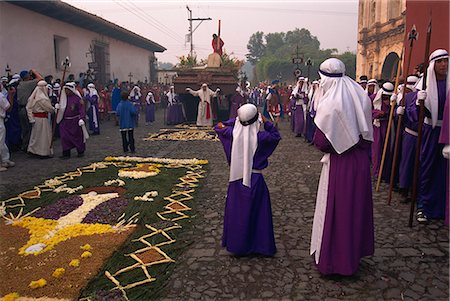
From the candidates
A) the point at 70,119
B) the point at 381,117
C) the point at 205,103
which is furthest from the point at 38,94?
the point at 205,103

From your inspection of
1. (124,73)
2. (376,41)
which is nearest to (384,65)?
(376,41)

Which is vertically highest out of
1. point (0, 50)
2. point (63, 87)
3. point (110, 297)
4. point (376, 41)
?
point (376, 41)

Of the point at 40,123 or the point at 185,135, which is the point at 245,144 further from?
the point at 185,135

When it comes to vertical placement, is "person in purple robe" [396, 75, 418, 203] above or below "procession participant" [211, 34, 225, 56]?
below

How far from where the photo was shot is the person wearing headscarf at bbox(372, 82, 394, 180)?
257 inches

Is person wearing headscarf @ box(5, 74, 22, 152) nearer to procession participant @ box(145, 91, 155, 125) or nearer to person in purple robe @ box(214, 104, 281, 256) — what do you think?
procession participant @ box(145, 91, 155, 125)

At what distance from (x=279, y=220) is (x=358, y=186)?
5.79ft

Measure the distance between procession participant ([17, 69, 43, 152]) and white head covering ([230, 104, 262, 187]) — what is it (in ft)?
25.7

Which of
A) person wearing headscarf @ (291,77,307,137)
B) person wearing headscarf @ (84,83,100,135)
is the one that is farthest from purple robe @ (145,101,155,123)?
person wearing headscarf @ (291,77,307,137)

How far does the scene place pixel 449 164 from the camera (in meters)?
4.64

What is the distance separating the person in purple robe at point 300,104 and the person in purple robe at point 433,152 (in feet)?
23.5

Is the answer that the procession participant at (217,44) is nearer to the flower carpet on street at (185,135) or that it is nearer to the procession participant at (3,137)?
the flower carpet on street at (185,135)

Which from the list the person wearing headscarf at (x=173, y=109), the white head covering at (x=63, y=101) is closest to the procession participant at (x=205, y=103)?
the person wearing headscarf at (x=173, y=109)

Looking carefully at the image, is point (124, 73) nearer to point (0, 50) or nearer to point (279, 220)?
point (0, 50)
